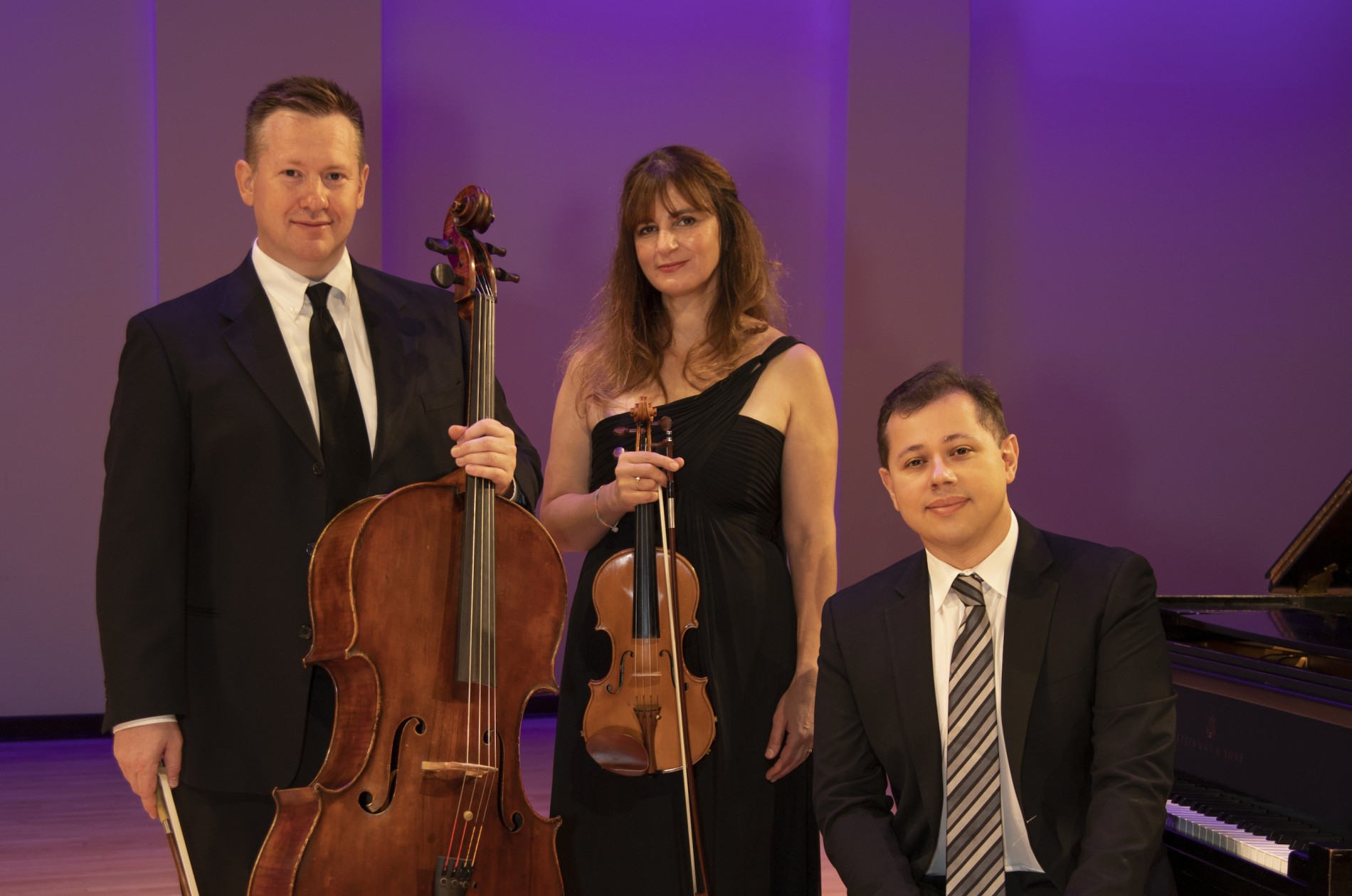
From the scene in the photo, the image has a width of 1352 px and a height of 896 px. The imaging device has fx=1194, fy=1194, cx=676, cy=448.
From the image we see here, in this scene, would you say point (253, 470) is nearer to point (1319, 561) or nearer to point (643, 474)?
point (643, 474)

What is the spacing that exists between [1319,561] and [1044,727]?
120 centimetres

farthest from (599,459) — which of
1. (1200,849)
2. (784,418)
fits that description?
(1200,849)

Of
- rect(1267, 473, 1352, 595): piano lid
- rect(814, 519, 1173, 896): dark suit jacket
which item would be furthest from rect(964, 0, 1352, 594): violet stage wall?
rect(814, 519, 1173, 896): dark suit jacket

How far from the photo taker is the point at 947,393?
1776 mm

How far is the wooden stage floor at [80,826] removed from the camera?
330 centimetres

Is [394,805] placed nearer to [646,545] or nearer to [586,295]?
[646,545]

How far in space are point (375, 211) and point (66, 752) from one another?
238 cm

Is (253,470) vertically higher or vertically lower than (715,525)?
higher

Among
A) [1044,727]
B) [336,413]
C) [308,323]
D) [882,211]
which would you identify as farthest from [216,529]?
[882,211]

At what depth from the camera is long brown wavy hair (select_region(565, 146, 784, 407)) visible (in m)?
2.26

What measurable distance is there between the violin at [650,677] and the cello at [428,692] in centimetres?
14

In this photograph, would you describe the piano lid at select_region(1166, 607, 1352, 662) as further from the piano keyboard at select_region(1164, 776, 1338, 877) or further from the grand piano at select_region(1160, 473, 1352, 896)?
the piano keyboard at select_region(1164, 776, 1338, 877)

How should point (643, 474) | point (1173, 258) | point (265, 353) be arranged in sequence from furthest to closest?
point (1173, 258)
point (643, 474)
point (265, 353)

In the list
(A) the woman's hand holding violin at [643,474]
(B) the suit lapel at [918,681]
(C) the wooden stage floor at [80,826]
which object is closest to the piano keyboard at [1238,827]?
(B) the suit lapel at [918,681]
